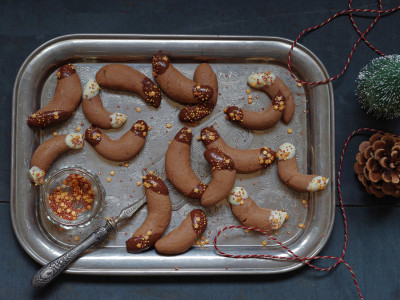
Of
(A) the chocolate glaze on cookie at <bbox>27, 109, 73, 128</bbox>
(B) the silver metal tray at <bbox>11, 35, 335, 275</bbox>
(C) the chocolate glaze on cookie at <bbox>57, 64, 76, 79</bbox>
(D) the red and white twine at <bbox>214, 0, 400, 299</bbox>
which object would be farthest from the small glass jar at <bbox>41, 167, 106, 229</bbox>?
(D) the red and white twine at <bbox>214, 0, 400, 299</bbox>

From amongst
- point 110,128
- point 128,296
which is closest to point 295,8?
point 110,128

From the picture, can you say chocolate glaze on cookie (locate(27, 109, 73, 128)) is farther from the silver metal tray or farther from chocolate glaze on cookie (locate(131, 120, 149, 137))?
chocolate glaze on cookie (locate(131, 120, 149, 137))

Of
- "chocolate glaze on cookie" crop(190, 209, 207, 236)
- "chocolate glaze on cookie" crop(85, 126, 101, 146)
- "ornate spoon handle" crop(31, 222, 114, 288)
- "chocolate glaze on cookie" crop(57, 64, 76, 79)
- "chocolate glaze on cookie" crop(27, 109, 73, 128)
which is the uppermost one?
"chocolate glaze on cookie" crop(57, 64, 76, 79)

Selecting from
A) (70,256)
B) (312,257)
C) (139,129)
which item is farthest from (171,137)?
(312,257)

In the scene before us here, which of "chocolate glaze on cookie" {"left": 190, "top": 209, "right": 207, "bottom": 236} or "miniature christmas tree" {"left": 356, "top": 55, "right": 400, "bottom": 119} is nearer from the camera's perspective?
"miniature christmas tree" {"left": 356, "top": 55, "right": 400, "bottom": 119}

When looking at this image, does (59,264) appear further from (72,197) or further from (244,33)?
(244,33)

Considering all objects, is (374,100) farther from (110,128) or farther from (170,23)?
(110,128)

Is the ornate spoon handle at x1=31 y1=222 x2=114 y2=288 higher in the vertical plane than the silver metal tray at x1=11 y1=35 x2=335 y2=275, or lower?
lower

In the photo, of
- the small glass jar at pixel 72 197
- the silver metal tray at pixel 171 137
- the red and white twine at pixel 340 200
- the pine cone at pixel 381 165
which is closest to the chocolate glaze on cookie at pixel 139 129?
the silver metal tray at pixel 171 137
